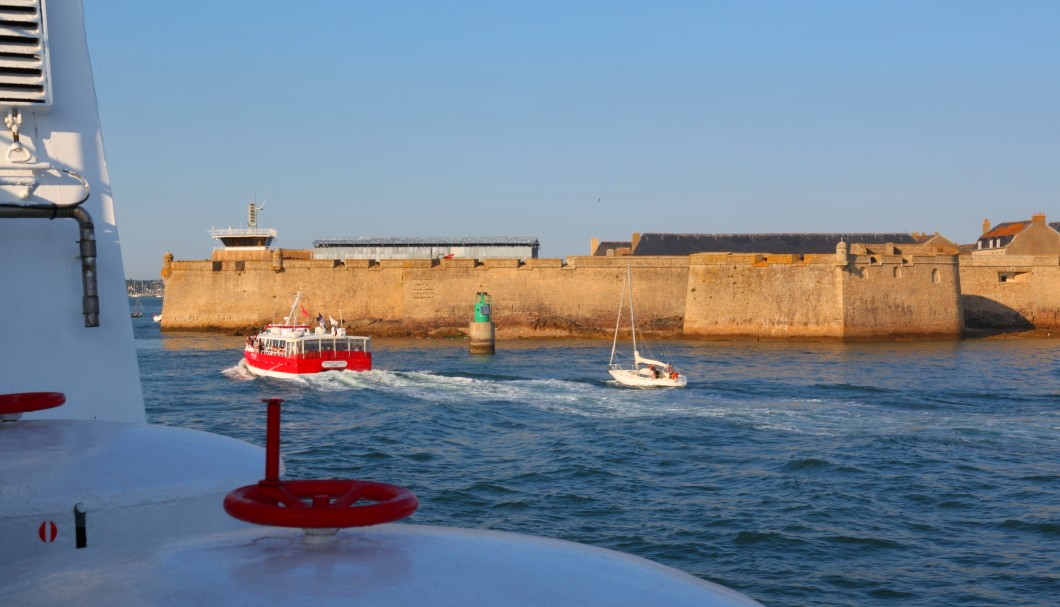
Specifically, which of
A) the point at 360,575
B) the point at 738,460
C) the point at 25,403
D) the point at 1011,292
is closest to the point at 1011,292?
the point at 1011,292

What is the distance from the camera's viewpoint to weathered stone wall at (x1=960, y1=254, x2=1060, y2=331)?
51.6 m

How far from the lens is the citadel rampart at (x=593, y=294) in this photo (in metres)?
47.4

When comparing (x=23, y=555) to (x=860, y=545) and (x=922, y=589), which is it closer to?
(x=922, y=589)

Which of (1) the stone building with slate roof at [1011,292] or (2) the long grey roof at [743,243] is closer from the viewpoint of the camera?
(1) the stone building with slate roof at [1011,292]

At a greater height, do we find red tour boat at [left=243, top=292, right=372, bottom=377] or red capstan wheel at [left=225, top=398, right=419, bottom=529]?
red capstan wheel at [left=225, top=398, right=419, bottom=529]

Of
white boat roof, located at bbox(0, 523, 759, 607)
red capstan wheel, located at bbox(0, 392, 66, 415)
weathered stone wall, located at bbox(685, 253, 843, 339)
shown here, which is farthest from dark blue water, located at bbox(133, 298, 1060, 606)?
weathered stone wall, located at bbox(685, 253, 843, 339)

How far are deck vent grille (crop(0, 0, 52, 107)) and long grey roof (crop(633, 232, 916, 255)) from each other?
4977 cm

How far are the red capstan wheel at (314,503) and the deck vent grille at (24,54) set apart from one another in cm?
473

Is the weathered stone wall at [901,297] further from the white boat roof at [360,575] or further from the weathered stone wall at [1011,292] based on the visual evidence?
the white boat roof at [360,575]

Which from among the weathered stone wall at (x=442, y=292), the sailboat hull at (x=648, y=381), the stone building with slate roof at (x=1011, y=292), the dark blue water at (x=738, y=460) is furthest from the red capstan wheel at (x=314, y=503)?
the stone building with slate roof at (x=1011, y=292)

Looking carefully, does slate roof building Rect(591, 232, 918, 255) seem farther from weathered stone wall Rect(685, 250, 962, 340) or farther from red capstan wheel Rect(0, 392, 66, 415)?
red capstan wheel Rect(0, 392, 66, 415)

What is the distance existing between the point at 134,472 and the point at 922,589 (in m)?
8.82

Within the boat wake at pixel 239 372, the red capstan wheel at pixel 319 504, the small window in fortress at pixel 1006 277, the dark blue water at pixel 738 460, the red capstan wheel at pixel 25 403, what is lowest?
the dark blue water at pixel 738 460

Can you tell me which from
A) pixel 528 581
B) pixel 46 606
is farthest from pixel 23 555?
pixel 528 581
